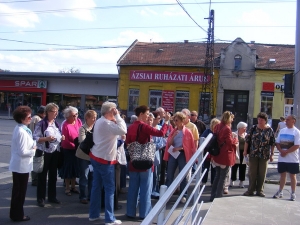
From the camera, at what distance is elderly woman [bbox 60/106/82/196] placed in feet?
24.2

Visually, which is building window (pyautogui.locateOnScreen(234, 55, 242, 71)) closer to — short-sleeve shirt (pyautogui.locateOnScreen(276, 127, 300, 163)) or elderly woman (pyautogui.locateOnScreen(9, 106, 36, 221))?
short-sleeve shirt (pyautogui.locateOnScreen(276, 127, 300, 163))

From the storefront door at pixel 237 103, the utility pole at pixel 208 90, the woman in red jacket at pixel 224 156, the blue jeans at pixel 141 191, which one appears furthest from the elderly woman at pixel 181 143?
the storefront door at pixel 237 103

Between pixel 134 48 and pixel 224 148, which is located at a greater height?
pixel 134 48

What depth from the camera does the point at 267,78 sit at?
34188 mm

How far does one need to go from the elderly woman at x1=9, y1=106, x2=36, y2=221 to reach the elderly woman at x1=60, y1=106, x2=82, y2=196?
1.53 metres

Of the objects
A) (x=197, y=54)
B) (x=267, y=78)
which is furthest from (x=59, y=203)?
(x=197, y=54)

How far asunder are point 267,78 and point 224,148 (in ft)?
93.2

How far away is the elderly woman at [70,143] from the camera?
7379 mm

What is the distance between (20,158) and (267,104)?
31096mm

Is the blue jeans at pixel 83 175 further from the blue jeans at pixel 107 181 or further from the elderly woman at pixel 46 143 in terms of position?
the blue jeans at pixel 107 181

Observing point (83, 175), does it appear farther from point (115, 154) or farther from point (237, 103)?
point (237, 103)

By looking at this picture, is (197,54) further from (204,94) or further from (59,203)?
(59,203)

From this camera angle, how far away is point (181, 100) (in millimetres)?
36906

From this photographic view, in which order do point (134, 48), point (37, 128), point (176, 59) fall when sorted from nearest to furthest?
point (37, 128)
point (176, 59)
point (134, 48)
